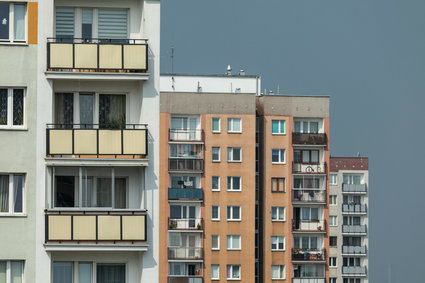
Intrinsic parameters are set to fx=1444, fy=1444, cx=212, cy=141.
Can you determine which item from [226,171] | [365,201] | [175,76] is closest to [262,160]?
[226,171]

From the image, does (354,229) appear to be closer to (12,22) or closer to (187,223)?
(187,223)

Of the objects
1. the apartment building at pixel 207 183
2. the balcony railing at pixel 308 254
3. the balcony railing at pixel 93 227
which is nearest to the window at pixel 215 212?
the apartment building at pixel 207 183

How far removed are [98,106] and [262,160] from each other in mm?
80501

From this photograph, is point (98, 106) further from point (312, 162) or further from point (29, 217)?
point (312, 162)

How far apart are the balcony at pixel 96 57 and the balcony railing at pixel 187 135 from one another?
7819 cm

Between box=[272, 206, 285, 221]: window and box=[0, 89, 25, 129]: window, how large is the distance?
81.1 m

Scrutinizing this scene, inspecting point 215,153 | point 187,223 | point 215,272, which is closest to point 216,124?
point 215,153

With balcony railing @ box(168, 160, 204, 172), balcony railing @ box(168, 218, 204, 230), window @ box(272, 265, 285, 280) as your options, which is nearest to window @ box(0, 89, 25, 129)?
balcony railing @ box(168, 218, 204, 230)

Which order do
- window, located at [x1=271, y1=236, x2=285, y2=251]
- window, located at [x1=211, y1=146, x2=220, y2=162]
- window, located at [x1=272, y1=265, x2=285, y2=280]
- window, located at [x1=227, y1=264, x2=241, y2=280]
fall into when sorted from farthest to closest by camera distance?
window, located at [x1=271, y1=236, x2=285, y2=251] → window, located at [x1=272, y1=265, x2=285, y2=280] → window, located at [x1=211, y1=146, x2=220, y2=162] → window, located at [x1=227, y1=264, x2=241, y2=280]

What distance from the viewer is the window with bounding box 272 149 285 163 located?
117188 mm

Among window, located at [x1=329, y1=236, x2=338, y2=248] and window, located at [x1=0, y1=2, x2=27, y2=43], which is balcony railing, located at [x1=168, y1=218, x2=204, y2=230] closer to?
window, located at [x1=329, y1=236, x2=338, y2=248]

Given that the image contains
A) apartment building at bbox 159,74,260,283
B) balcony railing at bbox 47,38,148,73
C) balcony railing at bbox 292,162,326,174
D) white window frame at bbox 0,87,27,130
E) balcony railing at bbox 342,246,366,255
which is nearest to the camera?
white window frame at bbox 0,87,27,130

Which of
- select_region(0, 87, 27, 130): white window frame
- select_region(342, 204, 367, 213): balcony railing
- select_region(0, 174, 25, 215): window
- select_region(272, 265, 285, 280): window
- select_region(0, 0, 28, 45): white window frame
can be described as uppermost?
select_region(0, 0, 28, 45): white window frame

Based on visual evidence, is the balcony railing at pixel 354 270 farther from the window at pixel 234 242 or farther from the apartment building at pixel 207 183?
the window at pixel 234 242
